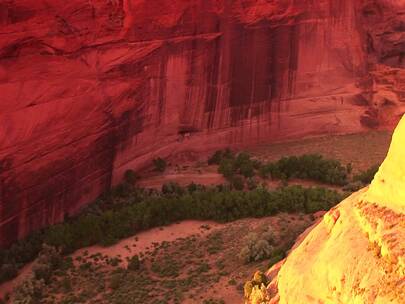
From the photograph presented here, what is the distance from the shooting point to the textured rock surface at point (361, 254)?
8242mm

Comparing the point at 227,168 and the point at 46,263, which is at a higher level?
the point at 227,168

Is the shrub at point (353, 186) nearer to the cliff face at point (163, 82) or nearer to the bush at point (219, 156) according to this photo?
the bush at point (219, 156)

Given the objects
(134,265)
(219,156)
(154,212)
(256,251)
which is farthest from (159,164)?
(256,251)

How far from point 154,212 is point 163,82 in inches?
185

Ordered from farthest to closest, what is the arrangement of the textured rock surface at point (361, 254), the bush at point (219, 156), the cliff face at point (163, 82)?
the bush at point (219, 156), the cliff face at point (163, 82), the textured rock surface at point (361, 254)

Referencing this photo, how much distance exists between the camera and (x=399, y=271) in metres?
8.11

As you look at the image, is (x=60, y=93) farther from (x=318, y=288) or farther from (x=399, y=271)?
(x=399, y=271)

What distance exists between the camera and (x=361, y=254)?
8812mm

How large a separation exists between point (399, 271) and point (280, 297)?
2584mm

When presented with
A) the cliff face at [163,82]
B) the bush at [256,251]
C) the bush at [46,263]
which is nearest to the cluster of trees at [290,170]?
the cliff face at [163,82]

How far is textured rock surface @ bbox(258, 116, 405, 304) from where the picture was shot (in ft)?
27.0

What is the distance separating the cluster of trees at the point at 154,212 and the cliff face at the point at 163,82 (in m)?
0.54

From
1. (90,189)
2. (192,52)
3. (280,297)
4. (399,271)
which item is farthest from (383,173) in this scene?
(192,52)

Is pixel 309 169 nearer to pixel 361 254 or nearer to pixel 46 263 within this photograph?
pixel 46 263
